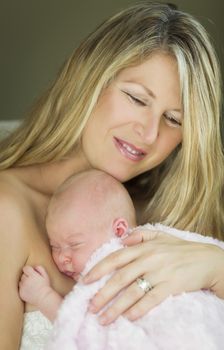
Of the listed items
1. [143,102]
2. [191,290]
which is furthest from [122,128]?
[191,290]

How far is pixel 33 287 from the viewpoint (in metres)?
1.35

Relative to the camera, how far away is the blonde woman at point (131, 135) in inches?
56.7

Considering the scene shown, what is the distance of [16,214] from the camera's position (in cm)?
145

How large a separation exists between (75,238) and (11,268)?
171mm

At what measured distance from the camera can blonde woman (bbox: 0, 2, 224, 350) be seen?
1.44 m

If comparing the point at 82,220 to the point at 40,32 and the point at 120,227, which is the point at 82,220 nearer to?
the point at 120,227

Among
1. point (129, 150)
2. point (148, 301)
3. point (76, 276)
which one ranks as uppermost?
point (129, 150)

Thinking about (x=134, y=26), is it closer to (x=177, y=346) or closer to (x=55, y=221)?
(x=55, y=221)

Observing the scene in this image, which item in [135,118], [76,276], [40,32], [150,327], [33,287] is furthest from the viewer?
[40,32]

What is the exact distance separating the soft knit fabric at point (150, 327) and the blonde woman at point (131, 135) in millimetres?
135

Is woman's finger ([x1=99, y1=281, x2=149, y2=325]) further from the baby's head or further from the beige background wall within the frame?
the beige background wall

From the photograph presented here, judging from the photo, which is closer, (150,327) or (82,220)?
(150,327)

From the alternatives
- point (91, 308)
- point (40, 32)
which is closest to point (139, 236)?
point (91, 308)

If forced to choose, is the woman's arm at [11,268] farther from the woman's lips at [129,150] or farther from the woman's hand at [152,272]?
the woman's lips at [129,150]
